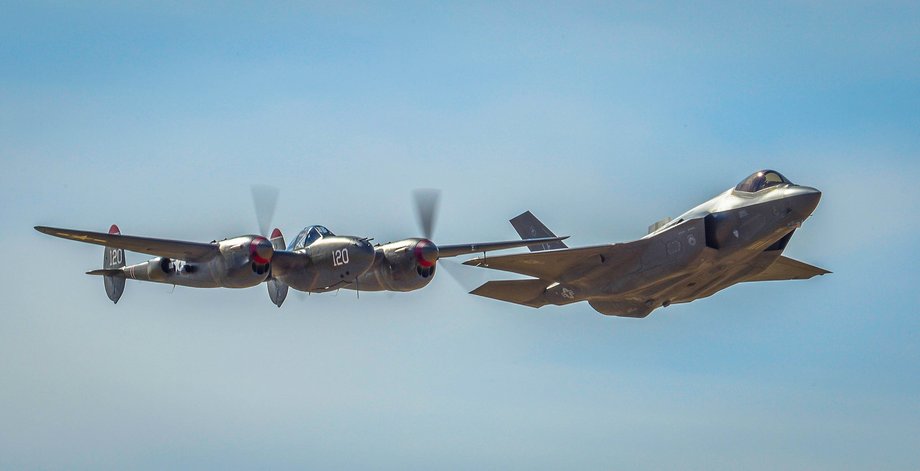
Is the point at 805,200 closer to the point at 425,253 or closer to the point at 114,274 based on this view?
the point at 425,253

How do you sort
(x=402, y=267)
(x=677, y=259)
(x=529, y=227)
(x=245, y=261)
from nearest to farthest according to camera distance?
(x=245, y=261), (x=677, y=259), (x=402, y=267), (x=529, y=227)

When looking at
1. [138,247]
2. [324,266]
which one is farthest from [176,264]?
[324,266]

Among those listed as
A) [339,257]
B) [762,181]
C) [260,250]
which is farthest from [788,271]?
[260,250]

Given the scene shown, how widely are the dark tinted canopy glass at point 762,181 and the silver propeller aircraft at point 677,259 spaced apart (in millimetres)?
44

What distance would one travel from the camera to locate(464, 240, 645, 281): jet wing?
65.3 m

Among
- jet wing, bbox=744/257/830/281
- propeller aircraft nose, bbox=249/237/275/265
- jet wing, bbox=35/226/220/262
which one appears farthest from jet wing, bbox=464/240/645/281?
jet wing, bbox=35/226/220/262

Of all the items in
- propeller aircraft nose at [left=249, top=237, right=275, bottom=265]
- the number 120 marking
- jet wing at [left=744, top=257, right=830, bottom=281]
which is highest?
propeller aircraft nose at [left=249, top=237, right=275, bottom=265]

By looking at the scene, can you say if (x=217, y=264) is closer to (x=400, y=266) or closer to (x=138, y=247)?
(x=138, y=247)

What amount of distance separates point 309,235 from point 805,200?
21500mm

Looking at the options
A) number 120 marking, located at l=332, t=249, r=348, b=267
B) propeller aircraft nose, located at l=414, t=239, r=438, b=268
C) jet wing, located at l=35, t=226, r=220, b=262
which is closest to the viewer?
jet wing, located at l=35, t=226, r=220, b=262

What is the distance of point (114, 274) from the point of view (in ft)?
228

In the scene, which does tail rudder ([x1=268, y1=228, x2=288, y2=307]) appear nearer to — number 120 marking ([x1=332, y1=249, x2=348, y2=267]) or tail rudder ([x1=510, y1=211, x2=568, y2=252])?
number 120 marking ([x1=332, y1=249, x2=348, y2=267])

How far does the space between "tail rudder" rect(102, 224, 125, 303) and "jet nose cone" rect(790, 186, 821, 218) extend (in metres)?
31.6

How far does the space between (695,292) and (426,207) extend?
1317 cm
